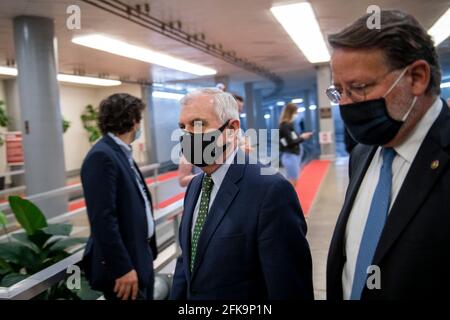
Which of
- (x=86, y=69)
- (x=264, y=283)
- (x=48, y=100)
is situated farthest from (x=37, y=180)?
(x=86, y=69)

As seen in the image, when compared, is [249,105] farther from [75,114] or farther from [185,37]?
[185,37]

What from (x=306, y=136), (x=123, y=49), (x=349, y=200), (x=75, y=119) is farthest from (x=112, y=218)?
(x=75, y=119)

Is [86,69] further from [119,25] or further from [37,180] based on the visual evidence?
[37,180]

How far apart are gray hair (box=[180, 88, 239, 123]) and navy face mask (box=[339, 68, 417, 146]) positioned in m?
0.42

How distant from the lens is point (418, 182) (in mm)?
779

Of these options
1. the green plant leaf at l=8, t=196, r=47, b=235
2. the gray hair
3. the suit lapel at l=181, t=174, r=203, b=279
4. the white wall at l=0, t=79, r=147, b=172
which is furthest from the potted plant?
the white wall at l=0, t=79, r=147, b=172

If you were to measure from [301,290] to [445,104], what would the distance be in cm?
64

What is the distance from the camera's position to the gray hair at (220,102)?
119 cm

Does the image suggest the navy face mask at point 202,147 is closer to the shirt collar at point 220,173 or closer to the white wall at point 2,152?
the shirt collar at point 220,173

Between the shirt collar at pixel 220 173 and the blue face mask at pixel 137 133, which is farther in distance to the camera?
the blue face mask at pixel 137 133

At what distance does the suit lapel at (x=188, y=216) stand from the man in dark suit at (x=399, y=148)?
0.54 m

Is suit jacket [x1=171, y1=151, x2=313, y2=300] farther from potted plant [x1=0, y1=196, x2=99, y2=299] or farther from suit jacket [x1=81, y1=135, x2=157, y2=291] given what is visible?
potted plant [x1=0, y1=196, x2=99, y2=299]

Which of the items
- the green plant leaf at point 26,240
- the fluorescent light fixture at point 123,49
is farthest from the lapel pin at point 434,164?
the fluorescent light fixture at point 123,49

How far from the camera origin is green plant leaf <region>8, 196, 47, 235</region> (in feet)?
7.08
